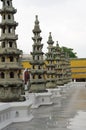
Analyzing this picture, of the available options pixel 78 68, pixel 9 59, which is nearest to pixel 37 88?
pixel 9 59

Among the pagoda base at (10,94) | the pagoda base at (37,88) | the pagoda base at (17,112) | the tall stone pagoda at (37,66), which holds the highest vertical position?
the tall stone pagoda at (37,66)

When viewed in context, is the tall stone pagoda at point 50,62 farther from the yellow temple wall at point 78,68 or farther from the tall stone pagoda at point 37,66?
the yellow temple wall at point 78,68

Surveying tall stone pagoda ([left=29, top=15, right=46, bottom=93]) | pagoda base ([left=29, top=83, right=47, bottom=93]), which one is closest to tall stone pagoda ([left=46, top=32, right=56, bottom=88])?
tall stone pagoda ([left=29, top=15, right=46, bottom=93])

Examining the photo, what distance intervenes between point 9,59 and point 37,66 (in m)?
16.3

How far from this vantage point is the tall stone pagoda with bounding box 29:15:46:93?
4800 centimetres

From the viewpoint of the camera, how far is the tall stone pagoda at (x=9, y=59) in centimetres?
3203

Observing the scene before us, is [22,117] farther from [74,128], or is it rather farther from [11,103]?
[74,128]

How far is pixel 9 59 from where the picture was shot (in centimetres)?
3275

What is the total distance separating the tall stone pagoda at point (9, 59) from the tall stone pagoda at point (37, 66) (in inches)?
568

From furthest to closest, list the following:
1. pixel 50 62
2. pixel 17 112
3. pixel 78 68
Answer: pixel 78 68 < pixel 50 62 < pixel 17 112

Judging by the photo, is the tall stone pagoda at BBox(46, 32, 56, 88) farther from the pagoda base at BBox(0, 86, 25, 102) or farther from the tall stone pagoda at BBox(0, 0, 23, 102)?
the pagoda base at BBox(0, 86, 25, 102)

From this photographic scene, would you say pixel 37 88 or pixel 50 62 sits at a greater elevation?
pixel 50 62

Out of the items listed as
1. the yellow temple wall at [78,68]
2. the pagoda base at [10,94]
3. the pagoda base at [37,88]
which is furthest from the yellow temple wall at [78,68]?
the pagoda base at [10,94]

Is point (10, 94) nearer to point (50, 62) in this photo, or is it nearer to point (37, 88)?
point (37, 88)
